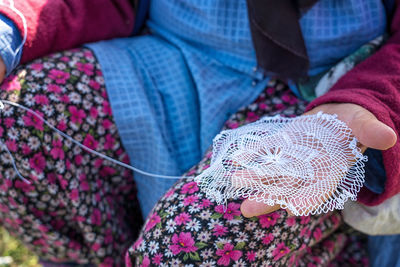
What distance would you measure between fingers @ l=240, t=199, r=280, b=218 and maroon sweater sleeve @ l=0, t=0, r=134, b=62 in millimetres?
599

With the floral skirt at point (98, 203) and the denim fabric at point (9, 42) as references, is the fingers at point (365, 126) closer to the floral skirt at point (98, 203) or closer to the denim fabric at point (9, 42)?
the floral skirt at point (98, 203)

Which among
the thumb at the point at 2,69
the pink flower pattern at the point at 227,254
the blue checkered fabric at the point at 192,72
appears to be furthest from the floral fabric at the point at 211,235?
the thumb at the point at 2,69

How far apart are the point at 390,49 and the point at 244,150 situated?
0.43 meters

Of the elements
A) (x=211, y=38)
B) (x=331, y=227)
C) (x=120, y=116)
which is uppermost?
(x=211, y=38)

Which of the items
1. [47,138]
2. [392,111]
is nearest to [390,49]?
[392,111]

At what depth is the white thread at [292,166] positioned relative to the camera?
2.13 ft

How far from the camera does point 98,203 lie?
93 cm

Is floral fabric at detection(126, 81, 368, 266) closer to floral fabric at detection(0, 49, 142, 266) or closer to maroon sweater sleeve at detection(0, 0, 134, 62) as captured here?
floral fabric at detection(0, 49, 142, 266)

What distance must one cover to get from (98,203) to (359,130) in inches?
24.1

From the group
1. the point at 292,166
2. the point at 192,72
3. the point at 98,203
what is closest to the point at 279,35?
the point at 192,72

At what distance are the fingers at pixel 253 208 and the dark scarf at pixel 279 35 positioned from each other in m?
0.38

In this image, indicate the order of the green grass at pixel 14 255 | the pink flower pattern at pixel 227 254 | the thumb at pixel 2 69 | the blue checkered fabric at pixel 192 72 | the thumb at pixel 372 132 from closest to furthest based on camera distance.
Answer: the thumb at pixel 372 132 < the pink flower pattern at pixel 227 254 < the thumb at pixel 2 69 < the blue checkered fabric at pixel 192 72 < the green grass at pixel 14 255

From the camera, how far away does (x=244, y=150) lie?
72 cm

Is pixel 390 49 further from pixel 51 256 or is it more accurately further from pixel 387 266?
pixel 51 256
